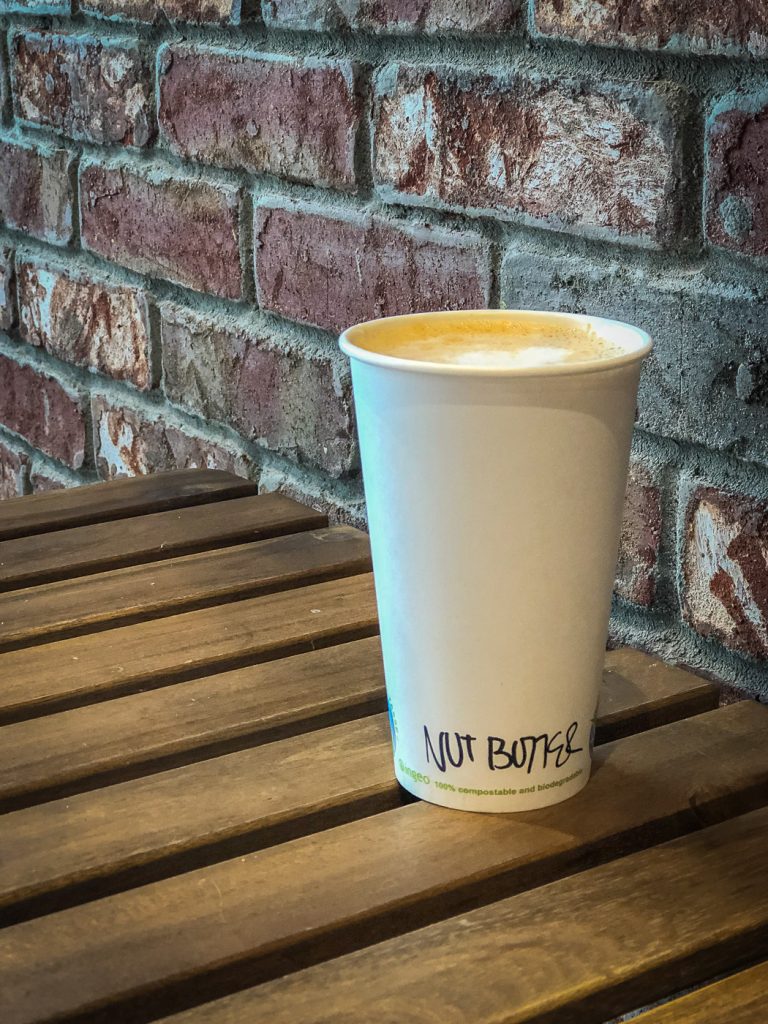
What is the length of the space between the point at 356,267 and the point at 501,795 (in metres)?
0.58

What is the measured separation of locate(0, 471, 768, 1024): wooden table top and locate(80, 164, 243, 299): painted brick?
0.47m

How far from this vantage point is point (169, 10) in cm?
128

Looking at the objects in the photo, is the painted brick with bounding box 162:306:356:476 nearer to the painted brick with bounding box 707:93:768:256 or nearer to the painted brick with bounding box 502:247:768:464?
the painted brick with bounding box 502:247:768:464

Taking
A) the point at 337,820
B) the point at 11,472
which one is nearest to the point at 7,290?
the point at 11,472

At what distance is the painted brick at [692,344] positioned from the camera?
2.65 ft

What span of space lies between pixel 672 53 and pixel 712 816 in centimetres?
45

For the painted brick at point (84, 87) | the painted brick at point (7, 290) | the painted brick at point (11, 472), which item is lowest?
the painted brick at point (11, 472)

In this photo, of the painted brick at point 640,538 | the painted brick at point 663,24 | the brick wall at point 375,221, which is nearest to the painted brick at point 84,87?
the brick wall at point 375,221

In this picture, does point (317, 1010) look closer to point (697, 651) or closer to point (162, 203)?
point (697, 651)

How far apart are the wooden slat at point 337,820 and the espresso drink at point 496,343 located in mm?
212

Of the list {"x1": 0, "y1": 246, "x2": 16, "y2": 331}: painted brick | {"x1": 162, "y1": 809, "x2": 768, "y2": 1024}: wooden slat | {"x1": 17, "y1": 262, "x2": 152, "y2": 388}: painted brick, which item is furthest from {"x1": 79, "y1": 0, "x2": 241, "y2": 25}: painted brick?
{"x1": 162, "y1": 809, "x2": 768, "y2": 1024}: wooden slat

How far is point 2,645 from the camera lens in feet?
2.82

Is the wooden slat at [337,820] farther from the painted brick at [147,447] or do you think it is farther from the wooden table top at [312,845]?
the painted brick at [147,447]

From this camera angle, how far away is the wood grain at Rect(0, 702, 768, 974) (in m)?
0.56
